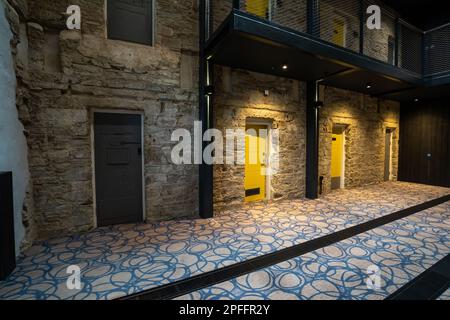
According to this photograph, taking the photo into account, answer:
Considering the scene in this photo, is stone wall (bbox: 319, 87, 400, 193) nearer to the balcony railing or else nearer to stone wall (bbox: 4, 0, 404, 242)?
the balcony railing

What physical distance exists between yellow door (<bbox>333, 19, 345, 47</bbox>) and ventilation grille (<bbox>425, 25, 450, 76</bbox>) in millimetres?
2189

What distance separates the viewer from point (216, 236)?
331 centimetres

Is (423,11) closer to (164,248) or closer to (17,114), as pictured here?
(164,248)

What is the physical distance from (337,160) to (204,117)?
4718 mm

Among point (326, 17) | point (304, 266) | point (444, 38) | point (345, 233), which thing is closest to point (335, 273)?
point (304, 266)

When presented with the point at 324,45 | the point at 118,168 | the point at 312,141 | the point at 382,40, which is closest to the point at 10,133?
the point at 118,168


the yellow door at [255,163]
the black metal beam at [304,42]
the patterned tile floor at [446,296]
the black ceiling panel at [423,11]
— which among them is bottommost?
the patterned tile floor at [446,296]

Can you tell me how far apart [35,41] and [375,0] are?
27.9 ft

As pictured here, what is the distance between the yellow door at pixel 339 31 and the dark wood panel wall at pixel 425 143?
394 centimetres

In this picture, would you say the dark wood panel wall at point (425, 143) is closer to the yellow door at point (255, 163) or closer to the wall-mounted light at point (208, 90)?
the yellow door at point (255, 163)

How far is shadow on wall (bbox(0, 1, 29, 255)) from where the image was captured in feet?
8.04

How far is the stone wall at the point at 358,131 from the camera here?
6070 millimetres

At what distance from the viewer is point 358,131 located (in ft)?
22.2

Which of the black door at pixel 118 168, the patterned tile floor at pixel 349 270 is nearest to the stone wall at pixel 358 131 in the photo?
the patterned tile floor at pixel 349 270
